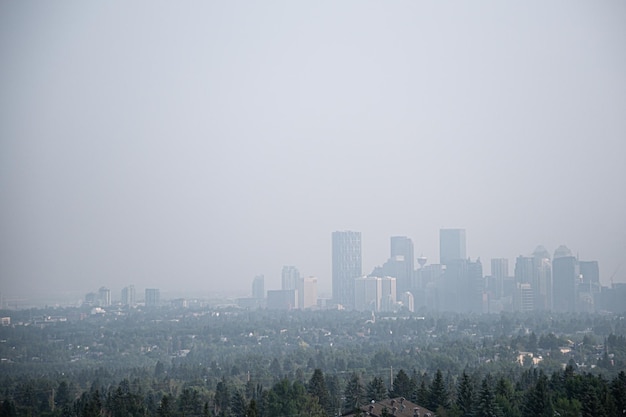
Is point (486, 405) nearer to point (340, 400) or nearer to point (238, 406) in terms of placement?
point (340, 400)

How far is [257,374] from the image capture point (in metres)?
52.3

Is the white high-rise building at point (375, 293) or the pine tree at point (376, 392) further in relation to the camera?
the white high-rise building at point (375, 293)

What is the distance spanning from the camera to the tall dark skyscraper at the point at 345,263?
164 m

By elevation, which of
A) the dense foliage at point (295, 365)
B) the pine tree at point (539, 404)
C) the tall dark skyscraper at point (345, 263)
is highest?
the tall dark skyscraper at point (345, 263)

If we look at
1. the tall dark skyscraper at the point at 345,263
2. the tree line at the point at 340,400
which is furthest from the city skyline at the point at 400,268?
the tree line at the point at 340,400

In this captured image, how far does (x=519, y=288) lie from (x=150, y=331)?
60.7 metres

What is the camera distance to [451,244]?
535 ft

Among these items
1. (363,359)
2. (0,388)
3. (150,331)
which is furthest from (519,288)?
(0,388)

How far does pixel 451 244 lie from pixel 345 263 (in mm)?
19424

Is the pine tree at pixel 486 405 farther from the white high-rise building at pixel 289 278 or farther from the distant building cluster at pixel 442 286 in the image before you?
the white high-rise building at pixel 289 278

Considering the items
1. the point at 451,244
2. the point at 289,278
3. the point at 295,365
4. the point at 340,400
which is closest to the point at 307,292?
the point at 289,278

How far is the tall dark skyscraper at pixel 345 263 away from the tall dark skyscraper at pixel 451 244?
15.3 m

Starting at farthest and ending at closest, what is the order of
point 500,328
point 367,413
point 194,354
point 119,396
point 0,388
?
point 500,328, point 194,354, point 0,388, point 119,396, point 367,413

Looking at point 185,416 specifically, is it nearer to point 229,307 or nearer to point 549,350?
point 549,350
